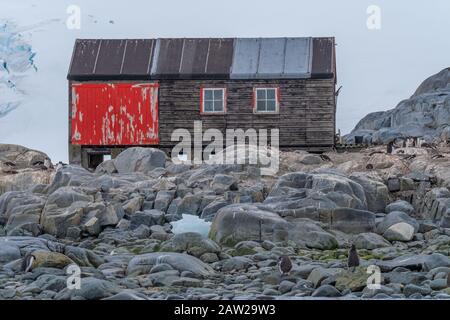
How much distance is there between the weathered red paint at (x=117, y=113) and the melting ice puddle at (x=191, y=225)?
40.8 feet

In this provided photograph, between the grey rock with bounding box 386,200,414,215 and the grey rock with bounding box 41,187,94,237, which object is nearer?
the grey rock with bounding box 41,187,94,237

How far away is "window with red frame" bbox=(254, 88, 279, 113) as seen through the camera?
102 ft

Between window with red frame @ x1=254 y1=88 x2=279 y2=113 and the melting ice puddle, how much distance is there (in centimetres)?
1233

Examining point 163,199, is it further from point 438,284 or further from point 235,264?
point 438,284

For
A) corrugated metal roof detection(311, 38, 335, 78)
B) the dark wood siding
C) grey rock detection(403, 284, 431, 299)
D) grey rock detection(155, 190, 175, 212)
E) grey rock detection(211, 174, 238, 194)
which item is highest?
corrugated metal roof detection(311, 38, 335, 78)

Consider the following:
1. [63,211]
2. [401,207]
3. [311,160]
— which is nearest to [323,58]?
[311,160]

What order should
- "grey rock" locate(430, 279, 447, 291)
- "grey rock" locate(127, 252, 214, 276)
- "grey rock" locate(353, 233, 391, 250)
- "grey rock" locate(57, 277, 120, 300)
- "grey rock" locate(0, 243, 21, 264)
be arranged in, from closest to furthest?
"grey rock" locate(57, 277, 120, 300) → "grey rock" locate(430, 279, 447, 291) → "grey rock" locate(127, 252, 214, 276) → "grey rock" locate(0, 243, 21, 264) → "grey rock" locate(353, 233, 391, 250)

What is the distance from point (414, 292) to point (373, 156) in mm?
14398

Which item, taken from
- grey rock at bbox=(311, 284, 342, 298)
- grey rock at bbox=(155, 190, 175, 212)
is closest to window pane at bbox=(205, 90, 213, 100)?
grey rock at bbox=(155, 190, 175, 212)

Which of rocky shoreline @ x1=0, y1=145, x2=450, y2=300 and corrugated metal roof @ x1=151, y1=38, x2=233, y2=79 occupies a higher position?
corrugated metal roof @ x1=151, y1=38, x2=233, y2=79

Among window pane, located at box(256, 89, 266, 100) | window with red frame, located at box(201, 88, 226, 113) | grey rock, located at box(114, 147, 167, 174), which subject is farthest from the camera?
window with red frame, located at box(201, 88, 226, 113)

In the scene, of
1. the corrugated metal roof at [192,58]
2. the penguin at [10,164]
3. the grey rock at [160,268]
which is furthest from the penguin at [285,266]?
the corrugated metal roof at [192,58]

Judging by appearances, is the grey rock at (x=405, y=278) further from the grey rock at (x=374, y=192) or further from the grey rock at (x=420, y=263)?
the grey rock at (x=374, y=192)

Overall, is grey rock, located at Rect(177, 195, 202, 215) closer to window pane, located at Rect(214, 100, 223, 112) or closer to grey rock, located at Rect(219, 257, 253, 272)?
grey rock, located at Rect(219, 257, 253, 272)
